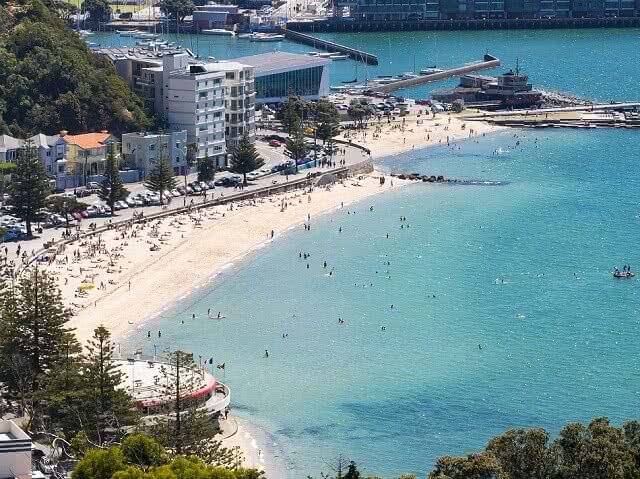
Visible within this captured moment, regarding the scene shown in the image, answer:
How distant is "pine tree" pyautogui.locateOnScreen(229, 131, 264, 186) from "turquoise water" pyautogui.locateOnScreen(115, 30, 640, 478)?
19.8 ft

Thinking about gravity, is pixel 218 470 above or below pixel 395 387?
above

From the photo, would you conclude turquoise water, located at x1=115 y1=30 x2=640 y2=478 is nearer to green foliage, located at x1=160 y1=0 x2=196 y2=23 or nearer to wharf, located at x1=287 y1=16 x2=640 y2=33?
wharf, located at x1=287 y1=16 x2=640 y2=33

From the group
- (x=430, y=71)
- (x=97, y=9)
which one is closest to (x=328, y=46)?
(x=430, y=71)

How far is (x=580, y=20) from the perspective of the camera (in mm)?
177250

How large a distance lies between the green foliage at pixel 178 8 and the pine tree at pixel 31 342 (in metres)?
126

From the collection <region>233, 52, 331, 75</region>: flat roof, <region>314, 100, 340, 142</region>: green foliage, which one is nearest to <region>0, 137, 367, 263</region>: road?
<region>314, 100, 340, 142</region>: green foliage

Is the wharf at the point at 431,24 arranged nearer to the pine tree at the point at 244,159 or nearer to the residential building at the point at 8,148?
the pine tree at the point at 244,159

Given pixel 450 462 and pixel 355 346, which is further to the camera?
pixel 355 346

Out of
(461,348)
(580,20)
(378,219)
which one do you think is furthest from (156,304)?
(580,20)

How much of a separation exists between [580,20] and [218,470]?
147 m

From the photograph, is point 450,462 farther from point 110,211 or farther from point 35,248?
point 110,211

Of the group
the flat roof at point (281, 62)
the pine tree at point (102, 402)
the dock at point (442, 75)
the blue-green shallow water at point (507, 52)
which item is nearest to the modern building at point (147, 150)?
the flat roof at point (281, 62)

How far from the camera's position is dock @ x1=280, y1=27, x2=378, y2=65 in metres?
150

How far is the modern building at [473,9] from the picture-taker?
17550 cm
